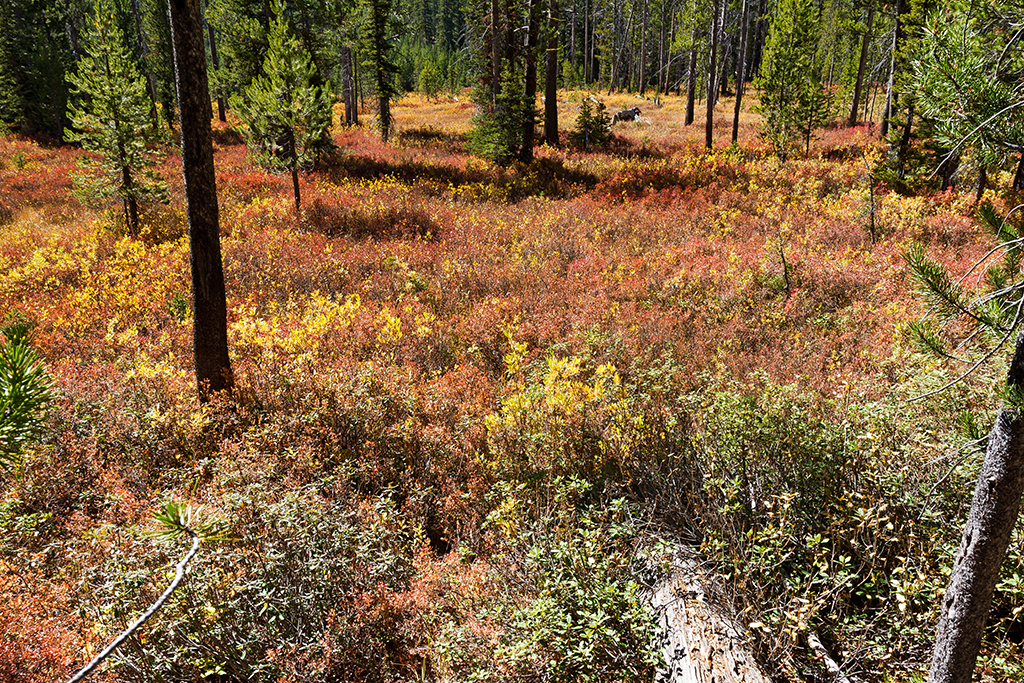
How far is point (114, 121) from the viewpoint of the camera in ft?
46.0

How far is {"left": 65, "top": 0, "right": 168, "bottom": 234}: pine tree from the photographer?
13.6 metres

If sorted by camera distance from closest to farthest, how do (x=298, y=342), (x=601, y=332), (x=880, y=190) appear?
1. (x=298, y=342)
2. (x=601, y=332)
3. (x=880, y=190)

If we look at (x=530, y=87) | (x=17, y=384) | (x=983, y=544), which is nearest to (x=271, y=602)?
(x=17, y=384)

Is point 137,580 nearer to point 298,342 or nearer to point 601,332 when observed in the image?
point 298,342

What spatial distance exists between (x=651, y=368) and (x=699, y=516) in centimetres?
306

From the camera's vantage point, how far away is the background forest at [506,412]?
10.9 feet

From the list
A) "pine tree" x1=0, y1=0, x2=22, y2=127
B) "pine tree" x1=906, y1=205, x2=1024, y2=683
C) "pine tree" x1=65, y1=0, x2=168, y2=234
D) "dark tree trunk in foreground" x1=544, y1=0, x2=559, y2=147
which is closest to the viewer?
"pine tree" x1=906, y1=205, x2=1024, y2=683

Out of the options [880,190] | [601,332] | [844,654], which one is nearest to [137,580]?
[844,654]

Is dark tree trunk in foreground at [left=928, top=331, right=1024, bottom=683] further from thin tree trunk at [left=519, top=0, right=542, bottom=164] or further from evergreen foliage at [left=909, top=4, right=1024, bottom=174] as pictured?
A: thin tree trunk at [left=519, top=0, right=542, bottom=164]

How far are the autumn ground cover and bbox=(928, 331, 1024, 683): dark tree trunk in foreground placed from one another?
0.73 feet

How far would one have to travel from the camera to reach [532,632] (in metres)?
3.48

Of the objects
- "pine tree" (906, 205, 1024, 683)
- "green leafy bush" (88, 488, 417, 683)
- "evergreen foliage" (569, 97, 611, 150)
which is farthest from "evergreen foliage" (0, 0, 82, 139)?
"pine tree" (906, 205, 1024, 683)

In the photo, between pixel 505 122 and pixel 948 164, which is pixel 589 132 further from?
pixel 948 164

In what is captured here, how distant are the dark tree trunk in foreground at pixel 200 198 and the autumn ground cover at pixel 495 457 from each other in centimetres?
54
